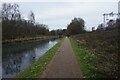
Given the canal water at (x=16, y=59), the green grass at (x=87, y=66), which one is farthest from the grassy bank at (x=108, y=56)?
the canal water at (x=16, y=59)

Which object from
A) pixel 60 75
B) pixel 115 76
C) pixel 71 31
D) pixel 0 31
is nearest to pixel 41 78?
pixel 60 75

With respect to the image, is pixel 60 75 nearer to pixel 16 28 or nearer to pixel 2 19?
pixel 2 19

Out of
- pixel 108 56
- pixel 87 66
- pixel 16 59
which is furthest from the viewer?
pixel 16 59

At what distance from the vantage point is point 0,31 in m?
62.2

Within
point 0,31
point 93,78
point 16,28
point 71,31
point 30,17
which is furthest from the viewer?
point 71,31

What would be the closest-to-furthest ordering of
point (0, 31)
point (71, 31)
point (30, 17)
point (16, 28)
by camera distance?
point (0, 31), point (16, 28), point (30, 17), point (71, 31)

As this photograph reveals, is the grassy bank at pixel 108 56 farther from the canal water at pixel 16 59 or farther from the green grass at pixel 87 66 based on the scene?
the canal water at pixel 16 59

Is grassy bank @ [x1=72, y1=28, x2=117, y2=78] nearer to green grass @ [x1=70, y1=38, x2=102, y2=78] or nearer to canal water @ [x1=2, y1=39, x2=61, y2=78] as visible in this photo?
green grass @ [x1=70, y1=38, x2=102, y2=78]

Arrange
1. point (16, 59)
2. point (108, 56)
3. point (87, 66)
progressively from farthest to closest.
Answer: point (16, 59) → point (87, 66) → point (108, 56)

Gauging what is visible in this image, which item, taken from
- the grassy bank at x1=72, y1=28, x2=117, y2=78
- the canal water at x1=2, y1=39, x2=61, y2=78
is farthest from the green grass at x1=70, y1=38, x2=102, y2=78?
the canal water at x1=2, y1=39, x2=61, y2=78

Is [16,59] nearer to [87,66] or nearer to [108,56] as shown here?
[87,66]

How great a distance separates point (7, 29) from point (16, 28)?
268 inches

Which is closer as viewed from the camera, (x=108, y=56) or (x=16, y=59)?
(x=108, y=56)

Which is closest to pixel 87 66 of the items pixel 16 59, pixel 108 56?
pixel 108 56
